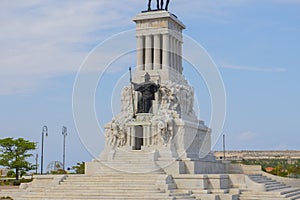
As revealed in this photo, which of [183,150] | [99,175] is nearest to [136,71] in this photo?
[183,150]

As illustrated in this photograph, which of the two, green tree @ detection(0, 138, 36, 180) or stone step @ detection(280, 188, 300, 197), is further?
green tree @ detection(0, 138, 36, 180)

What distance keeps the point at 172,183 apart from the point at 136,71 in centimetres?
1243

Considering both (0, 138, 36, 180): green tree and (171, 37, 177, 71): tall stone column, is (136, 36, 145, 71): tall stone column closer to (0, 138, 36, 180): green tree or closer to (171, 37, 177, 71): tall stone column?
(171, 37, 177, 71): tall stone column

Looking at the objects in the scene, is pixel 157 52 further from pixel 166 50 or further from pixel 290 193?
pixel 290 193

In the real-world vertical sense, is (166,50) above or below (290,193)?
above

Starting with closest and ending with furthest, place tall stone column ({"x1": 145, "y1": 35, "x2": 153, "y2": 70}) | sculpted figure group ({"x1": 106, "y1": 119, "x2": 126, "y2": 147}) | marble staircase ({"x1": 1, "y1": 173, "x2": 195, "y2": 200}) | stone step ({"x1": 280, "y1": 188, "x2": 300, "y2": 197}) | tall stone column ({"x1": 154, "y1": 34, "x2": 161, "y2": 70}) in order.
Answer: marble staircase ({"x1": 1, "y1": 173, "x2": 195, "y2": 200}) → stone step ({"x1": 280, "y1": 188, "x2": 300, "y2": 197}) → sculpted figure group ({"x1": 106, "y1": 119, "x2": 126, "y2": 147}) → tall stone column ({"x1": 154, "y1": 34, "x2": 161, "y2": 70}) → tall stone column ({"x1": 145, "y1": 35, "x2": 153, "y2": 70})

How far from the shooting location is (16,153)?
2058 inches

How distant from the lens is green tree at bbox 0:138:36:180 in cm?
5112

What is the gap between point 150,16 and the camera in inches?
1535

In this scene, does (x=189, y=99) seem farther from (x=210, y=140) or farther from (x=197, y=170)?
(x=197, y=170)

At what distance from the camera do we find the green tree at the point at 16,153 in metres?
51.1

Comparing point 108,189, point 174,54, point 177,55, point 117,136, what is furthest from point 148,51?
point 108,189

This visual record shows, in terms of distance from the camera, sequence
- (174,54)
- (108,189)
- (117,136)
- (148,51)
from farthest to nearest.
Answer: (174,54) < (148,51) < (117,136) < (108,189)

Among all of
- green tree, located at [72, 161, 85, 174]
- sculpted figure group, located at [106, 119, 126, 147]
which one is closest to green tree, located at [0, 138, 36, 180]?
green tree, located at [72, 161, 85, 174]
